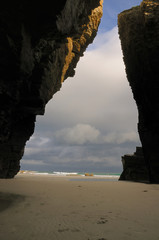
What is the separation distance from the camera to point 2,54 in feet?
21.2

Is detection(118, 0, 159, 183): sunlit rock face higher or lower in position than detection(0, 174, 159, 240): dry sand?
higher

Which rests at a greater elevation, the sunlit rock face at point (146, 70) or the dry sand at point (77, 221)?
the sunlit rock face at point (146, 70)

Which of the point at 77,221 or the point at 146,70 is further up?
the point at 146,70

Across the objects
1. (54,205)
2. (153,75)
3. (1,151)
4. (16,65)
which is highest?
(153,75)

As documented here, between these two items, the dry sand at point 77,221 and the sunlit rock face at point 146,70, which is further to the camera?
the sunlit rock face at point 146,70

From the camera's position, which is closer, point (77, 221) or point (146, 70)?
point (77, 221)

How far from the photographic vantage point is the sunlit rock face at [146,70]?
13453 mm

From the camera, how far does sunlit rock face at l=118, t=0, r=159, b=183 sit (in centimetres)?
1345

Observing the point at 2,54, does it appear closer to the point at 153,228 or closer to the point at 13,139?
the point at 153,228

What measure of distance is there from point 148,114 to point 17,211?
13.8m

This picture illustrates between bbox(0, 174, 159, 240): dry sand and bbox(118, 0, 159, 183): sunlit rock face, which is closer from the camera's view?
bbox(0, 174, 159, 240): dry sand

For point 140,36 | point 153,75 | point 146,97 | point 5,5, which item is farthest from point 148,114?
point 5,5

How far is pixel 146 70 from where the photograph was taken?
14523 millimetres

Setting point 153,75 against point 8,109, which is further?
point 153,75
